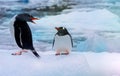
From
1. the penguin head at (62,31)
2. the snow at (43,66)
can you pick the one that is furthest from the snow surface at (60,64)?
the penguin head at (62,31)

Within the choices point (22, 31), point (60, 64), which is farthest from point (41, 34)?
point (60, 64)

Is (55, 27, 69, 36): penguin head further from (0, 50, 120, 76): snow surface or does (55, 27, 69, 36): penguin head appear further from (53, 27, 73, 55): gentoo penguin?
(0, 50, 120, 76): snow surface

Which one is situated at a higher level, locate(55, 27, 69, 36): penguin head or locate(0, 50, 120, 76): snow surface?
locate(55, 27, 69, 36): penguin head

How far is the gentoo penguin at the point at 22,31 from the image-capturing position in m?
1.98

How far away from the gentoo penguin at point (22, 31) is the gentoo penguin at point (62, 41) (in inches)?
5.1

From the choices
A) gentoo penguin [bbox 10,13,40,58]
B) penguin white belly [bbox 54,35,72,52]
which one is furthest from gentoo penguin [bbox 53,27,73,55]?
gentoo penguin [bbox 10,13,40,58]

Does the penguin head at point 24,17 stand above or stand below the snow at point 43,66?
above

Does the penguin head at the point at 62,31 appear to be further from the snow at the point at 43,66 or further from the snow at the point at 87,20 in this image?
the snow at the point at 43,66

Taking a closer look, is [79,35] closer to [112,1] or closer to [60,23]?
[60,23]

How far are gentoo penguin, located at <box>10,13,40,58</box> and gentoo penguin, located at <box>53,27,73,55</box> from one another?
0.42ft

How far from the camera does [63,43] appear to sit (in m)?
1.99

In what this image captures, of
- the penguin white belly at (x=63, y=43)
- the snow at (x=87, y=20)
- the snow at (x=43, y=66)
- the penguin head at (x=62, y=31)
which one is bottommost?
the snow at (x=43, y=66)

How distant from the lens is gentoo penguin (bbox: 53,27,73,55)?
198cm

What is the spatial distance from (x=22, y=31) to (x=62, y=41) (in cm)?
24
